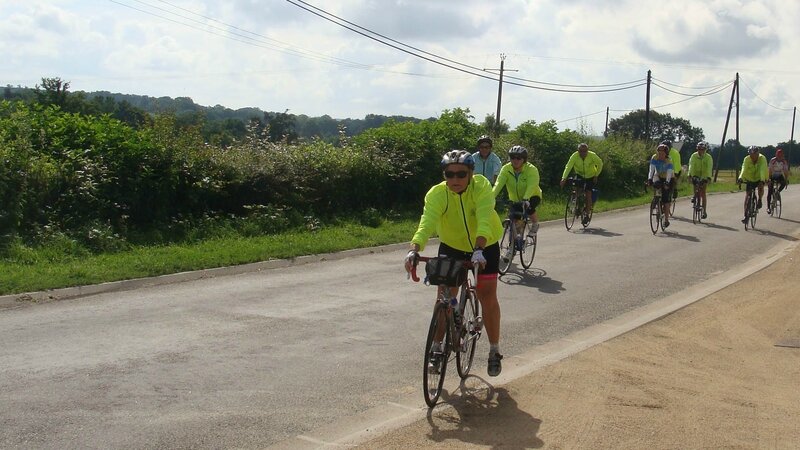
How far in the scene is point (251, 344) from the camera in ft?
26.9

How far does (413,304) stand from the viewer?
34.7ft

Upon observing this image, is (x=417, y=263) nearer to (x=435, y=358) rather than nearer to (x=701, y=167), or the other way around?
(x=435, y=358)

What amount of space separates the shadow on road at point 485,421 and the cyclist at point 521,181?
6.45 meters

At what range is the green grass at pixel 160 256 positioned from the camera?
449 inches

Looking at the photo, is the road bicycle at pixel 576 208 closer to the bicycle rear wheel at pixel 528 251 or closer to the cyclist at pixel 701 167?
the cyclist at pixel 701 167

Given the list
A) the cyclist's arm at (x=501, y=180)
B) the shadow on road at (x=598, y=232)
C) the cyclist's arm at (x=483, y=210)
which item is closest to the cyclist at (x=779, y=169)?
the shadow on road at (x=598, y=232)

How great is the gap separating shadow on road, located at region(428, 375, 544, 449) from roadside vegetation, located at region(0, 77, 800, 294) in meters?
6.54

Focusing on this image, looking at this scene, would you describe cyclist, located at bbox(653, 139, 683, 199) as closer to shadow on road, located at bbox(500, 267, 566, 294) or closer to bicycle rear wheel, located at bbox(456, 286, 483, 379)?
shadow on road, located at bbox(500, 267, 566, 294)

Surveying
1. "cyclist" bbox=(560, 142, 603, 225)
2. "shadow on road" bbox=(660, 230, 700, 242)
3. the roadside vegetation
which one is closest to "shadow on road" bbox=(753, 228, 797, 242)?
"shadow on road" bbox=(660, 230, 700, 242)

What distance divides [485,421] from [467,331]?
944 mm

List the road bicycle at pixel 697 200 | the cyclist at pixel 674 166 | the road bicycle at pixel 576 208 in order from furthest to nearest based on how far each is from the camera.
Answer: the road bicycle at pixel 697 200 → the road bicycle at pixel 576 208 → the cyclist at pixel 674 166

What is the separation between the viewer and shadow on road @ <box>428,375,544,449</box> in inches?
222

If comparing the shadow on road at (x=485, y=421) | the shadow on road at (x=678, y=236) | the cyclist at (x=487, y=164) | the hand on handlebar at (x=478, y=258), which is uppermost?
the cyclist at (x=487, y=164)

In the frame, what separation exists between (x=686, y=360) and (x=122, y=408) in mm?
4888
